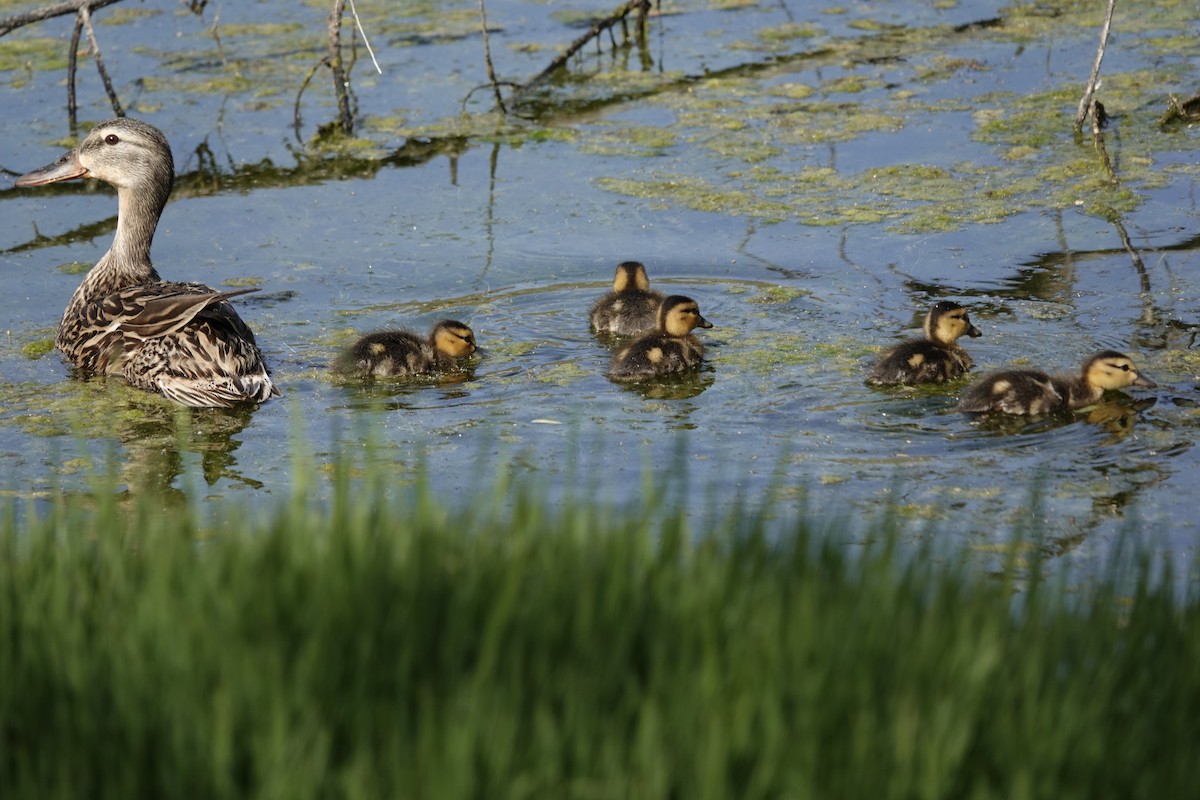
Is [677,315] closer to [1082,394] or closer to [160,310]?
[1082,394]

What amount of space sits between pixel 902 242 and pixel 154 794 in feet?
18.7

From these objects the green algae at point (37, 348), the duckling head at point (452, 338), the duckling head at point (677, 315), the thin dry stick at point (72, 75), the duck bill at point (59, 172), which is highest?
the thin dry stick at point (72, 75)

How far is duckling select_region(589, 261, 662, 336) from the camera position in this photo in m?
6.62

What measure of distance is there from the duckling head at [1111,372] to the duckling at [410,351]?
7.90 ft

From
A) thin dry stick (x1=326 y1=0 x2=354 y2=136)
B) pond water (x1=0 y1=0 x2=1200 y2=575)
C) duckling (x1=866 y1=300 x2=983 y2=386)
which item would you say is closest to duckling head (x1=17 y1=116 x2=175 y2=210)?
pond water (x1=0 y1=0 x2=1200 y2=575)

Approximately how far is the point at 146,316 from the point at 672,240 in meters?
2.71

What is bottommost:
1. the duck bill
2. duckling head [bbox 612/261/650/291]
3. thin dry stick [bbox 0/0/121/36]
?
duckling head [bbox 612/261/650/291]

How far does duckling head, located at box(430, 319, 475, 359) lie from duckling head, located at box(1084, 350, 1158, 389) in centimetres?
240

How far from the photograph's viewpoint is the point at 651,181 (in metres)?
8.50

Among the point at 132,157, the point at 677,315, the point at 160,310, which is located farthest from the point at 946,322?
the point at 132,157

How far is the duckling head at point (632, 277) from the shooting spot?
267 inches

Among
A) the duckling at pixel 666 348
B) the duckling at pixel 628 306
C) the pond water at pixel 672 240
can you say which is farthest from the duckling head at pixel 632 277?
the duckling at pixel 666 348

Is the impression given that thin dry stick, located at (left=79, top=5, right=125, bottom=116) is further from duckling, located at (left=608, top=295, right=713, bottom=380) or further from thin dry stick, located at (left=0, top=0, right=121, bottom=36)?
duckling, located at (left=608, top=295, right=713, bottom=380)

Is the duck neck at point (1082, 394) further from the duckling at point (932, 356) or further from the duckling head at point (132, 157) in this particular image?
the duckling head at point (132, 157)
